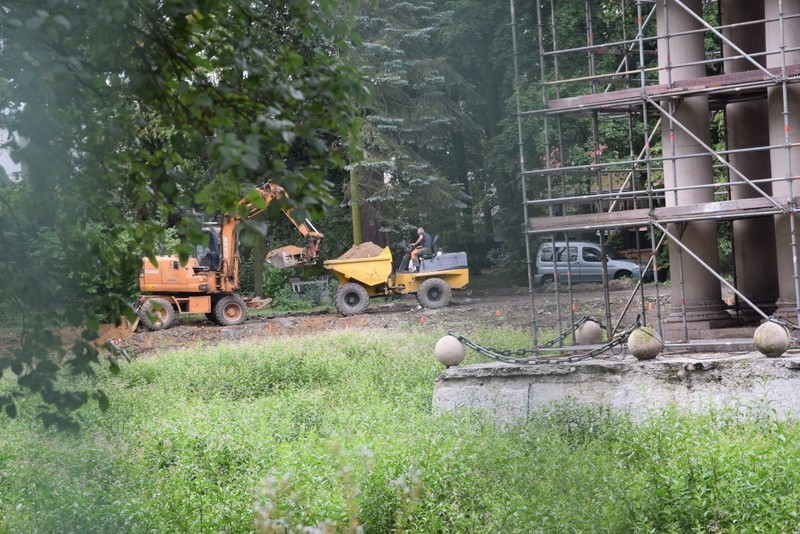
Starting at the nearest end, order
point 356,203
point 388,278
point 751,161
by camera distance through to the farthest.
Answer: point 751,161, point 388,278, point 356,203

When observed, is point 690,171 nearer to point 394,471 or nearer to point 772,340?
point 772,340

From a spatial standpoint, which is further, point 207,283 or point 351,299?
point 351,299

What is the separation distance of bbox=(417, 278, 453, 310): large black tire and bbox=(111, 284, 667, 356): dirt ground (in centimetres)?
25

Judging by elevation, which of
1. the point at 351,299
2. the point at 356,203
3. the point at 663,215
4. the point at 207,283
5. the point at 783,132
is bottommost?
the point at 351,299

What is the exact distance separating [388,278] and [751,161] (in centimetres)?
1590

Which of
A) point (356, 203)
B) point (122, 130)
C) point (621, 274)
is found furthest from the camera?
point (621, 274)

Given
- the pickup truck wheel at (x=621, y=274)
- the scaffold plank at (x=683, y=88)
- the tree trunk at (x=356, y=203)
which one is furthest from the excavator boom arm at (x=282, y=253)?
the scaffold plank at (x=683, y=88)

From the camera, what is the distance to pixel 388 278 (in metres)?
32.3

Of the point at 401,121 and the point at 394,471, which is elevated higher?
the point at 401,121

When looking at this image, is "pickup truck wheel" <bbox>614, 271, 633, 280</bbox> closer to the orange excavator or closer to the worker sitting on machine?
the worker sitting on machine

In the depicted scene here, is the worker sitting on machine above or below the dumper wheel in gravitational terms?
above

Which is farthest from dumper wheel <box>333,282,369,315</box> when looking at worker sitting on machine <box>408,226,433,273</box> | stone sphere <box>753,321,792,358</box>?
stone sphere <box>753,321,792,358</box>

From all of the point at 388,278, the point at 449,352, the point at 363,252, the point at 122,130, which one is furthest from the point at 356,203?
the point at 122,130

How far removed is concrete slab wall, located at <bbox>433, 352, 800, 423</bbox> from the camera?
13234 millimetres
